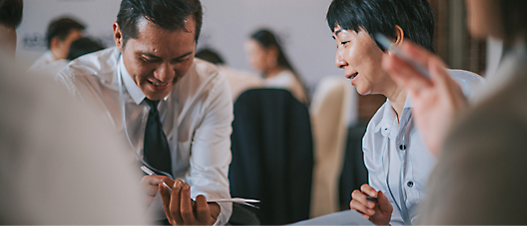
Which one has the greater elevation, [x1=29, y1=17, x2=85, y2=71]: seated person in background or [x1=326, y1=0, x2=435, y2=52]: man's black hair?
[x1=326, y1=0, x2=435, y2=52]: man's black hair

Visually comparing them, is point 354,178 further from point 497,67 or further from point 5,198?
point 5,198

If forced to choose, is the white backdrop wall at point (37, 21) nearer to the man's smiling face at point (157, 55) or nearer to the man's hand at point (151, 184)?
the man's smiling face at point (157, 55)

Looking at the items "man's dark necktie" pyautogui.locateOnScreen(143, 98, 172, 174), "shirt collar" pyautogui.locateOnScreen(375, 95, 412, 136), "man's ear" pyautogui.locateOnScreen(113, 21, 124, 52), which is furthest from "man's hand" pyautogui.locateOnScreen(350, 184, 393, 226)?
"man's ear" pyautogui.locateOnScreen(113, 21, 124, 52)

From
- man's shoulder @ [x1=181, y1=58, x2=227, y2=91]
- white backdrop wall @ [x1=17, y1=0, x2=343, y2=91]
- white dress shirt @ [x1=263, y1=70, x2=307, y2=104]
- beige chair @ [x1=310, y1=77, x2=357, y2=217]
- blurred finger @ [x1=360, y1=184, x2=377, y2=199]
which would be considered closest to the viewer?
blurred finger @ [x1=360, y1=184, x2=377, y2=199]

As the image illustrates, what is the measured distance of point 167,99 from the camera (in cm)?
95

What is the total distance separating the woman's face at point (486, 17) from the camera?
43 cm

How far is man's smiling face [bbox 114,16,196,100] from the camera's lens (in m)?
0.74

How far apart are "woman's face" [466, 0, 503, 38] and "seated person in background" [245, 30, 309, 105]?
199 cm

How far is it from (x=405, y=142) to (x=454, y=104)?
437 mm

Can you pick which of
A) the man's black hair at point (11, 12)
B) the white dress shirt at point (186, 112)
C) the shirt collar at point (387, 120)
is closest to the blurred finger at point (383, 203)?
the shirt collar at point (387, 120)

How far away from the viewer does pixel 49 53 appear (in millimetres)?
1158

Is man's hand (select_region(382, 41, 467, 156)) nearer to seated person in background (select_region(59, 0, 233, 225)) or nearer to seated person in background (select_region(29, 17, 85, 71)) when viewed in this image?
seated person in background (select_region(59, 0, 233, 225))

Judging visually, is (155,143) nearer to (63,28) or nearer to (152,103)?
(152,103)

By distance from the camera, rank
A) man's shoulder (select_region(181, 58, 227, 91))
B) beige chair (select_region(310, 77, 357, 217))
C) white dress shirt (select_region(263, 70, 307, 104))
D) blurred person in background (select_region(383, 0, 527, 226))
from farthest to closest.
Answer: white dress shirt (select_region(263, 70, 307, 104))
beige chair (select_region(310, 77, 357, 217))
man's shoulder (select_region(181, 58, 227, 91))
blurred person in background (select_region(383, 0, 527, 226))
